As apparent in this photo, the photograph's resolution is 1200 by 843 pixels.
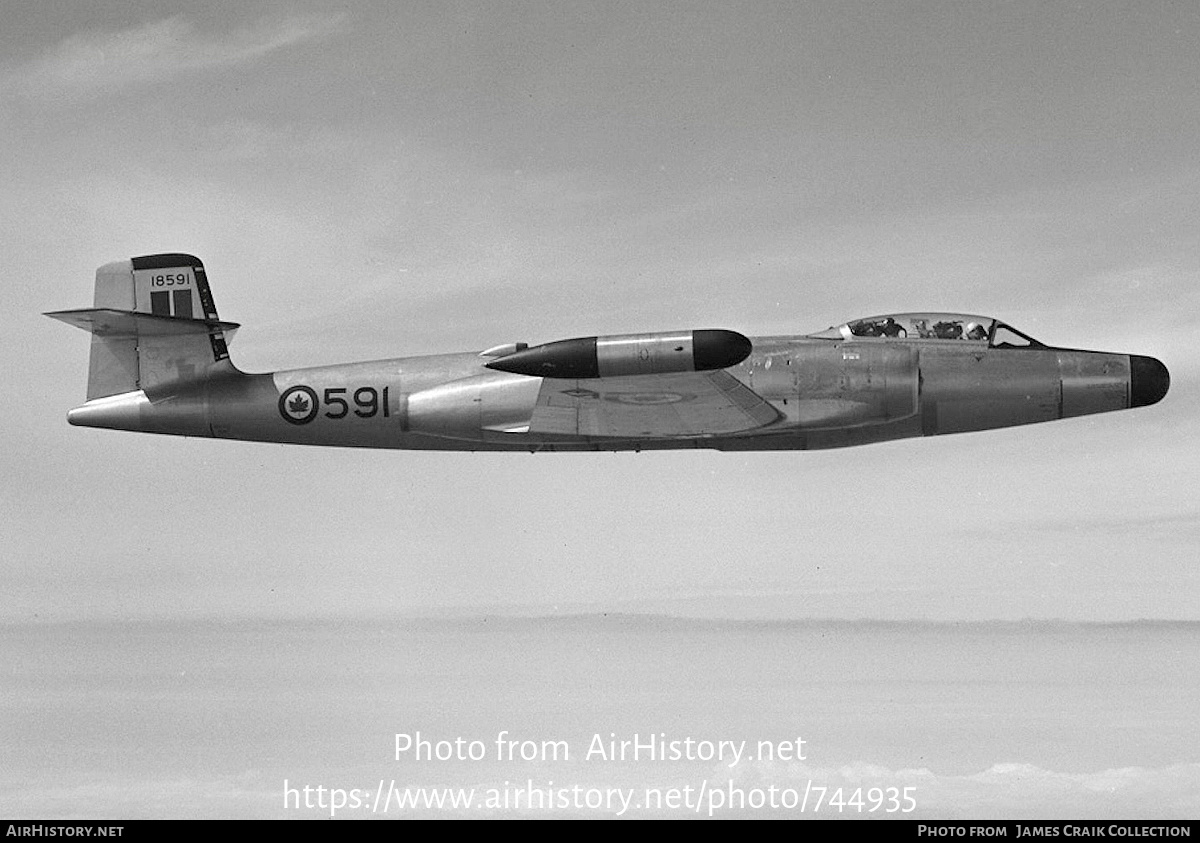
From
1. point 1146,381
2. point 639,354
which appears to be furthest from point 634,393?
point 1146,381

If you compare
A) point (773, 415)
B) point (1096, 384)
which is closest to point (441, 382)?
point (773, 415)

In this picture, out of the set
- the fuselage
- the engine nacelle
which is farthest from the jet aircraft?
the engine nacelle

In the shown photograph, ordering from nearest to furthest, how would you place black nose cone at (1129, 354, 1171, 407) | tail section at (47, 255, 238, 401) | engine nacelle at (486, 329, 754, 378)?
engine nacelle at (486, 329, 754, 378) → black nose cone at (1129, 354, 1171, 407) → tail section at (47, 255, 238, 401)

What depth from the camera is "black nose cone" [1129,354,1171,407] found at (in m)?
20.1

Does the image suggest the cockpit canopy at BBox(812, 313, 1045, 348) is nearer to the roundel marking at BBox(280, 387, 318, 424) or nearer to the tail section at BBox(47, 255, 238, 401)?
the roundel marking at BBox(280, 387, 318, 424)

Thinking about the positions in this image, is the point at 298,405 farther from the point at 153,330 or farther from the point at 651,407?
the point at 651,407

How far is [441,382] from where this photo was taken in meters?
20.9

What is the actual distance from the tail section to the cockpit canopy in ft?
31.6

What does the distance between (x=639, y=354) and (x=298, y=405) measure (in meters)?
6.38

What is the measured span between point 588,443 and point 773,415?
2861 millimetres

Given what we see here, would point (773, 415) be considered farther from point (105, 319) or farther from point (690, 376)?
point (105, 319)

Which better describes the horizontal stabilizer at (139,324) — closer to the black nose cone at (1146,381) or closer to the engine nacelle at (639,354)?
the engine nacelle at (639,354)

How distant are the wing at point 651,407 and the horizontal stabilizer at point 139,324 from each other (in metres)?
5.61

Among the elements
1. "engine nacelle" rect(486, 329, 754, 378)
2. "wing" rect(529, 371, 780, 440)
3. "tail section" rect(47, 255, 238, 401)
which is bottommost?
"wing" rect(529, 371, 780, 440)
